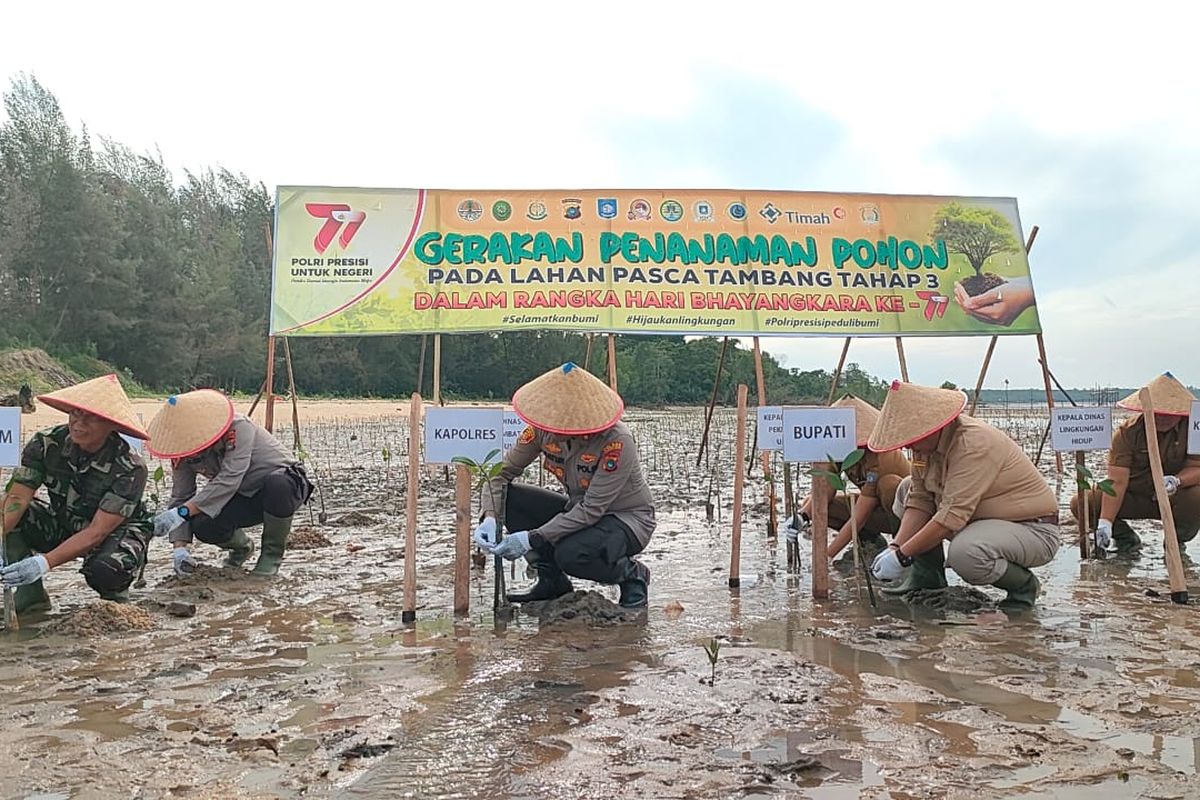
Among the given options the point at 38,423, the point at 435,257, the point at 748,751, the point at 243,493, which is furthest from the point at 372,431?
the point at 748,751

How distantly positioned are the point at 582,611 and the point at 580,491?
0.60 meters

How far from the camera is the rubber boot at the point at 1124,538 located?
6.64 m

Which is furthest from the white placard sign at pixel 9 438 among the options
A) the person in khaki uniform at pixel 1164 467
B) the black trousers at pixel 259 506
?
the person in khaki uniform at pixel 1164 467

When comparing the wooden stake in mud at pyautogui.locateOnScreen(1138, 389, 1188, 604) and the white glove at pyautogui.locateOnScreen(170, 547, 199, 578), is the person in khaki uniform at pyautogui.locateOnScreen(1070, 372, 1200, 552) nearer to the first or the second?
the wooden stake in mud at pyautogui.locateOnScreen(1138, 389, 1188, 604)

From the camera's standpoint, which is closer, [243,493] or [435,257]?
[243,493]

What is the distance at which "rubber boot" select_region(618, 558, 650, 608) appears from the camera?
494 cm

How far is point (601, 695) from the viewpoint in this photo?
11.4ft

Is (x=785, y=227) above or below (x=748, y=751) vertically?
above

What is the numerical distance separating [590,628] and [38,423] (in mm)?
13105

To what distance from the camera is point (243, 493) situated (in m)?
5.85

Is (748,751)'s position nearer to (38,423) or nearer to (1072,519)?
(1072,519)

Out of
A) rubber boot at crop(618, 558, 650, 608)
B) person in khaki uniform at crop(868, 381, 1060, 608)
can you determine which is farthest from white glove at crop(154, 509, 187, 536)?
person in khaki uniform at crop(868, 381, 1060, 608)

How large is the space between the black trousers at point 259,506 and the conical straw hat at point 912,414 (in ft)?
11.2

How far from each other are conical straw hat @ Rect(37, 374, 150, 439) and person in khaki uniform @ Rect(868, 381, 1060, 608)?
369 centimetres
